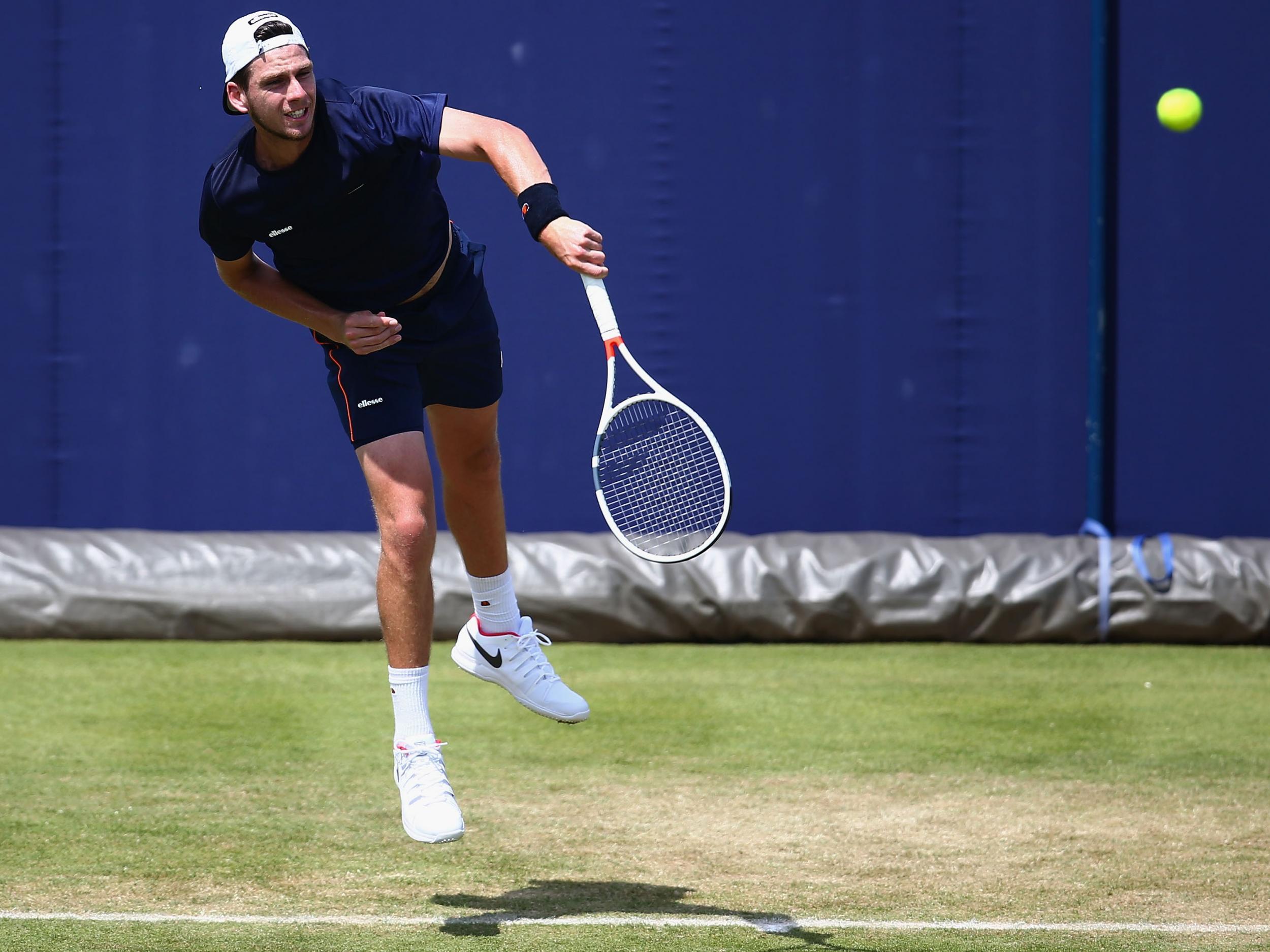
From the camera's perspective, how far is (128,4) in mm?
8188

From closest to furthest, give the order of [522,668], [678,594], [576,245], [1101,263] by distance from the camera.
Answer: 1. [576,245]
2. [522,668]
3. [678,594]
4. [1101,263]

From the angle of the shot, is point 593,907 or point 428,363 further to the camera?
point 428,363

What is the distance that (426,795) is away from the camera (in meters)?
3.78

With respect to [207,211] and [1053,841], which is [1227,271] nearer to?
[1053,841]

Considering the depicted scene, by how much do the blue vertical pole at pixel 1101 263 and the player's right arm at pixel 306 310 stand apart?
203 inches

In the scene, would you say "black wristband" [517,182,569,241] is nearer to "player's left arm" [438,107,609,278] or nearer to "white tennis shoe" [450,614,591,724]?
"player's left arm" [438,107,609,278]

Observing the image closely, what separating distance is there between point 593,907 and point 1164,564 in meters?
4.55

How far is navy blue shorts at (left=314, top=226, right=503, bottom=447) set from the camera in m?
4.04

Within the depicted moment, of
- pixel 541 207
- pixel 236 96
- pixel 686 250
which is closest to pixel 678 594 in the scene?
pixel 686 250

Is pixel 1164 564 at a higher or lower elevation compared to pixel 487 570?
lower

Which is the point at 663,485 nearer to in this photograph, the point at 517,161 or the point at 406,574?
the point at 406,574

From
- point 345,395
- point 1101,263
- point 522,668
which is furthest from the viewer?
point 1101,263

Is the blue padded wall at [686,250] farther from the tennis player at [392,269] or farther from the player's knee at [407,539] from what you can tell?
the player's knee at [407,539]

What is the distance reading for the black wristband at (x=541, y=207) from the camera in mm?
3639
